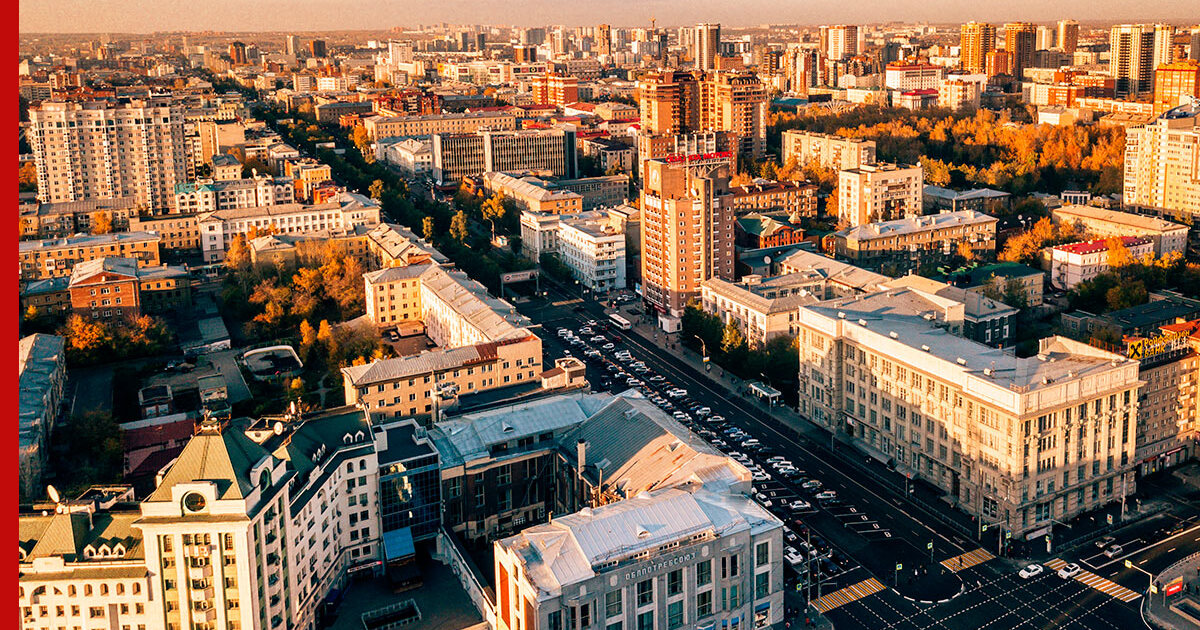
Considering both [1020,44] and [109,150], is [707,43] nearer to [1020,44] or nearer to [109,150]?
[1020,44]

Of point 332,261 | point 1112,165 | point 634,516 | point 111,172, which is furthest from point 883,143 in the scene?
point 634,516

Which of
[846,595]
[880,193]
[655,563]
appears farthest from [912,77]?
[655,563]

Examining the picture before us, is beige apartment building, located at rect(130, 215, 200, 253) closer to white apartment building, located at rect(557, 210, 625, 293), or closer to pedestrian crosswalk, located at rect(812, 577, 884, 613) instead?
white apartment building, located at rect(557, 210, 625, 293)

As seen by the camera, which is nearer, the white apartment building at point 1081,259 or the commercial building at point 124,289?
the commercial building at point 124,289

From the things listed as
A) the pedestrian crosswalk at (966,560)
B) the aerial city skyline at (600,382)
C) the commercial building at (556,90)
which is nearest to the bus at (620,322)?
the aerial city skyline at (600,382)

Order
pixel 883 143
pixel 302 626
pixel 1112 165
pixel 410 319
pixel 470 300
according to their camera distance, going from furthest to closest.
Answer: pixel 883 143 → pixel 1112 165 → pixel 410 319 → pixel 470 300 → pixel 302 626

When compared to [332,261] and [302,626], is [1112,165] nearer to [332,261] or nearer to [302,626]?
[332,261]

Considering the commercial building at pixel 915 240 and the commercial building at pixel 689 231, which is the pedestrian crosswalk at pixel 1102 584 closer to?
the commercial building at pixel 689 231
